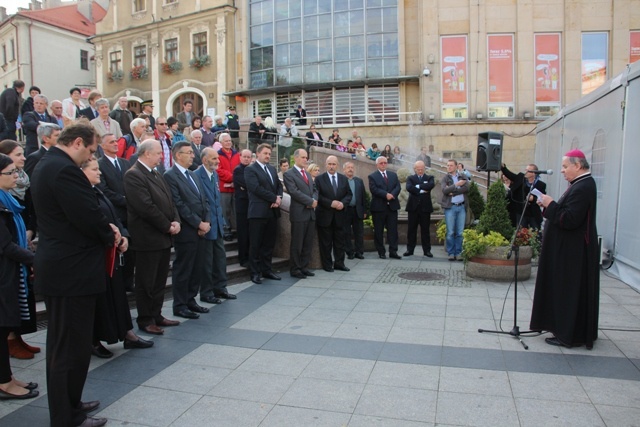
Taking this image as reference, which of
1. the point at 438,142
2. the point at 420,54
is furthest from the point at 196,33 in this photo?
the point at 438,142

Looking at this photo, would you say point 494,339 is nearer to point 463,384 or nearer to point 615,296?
point 463,384

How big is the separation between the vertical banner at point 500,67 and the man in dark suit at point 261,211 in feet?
65.8

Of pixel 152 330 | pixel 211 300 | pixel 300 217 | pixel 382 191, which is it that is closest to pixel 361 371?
pixel 152 330

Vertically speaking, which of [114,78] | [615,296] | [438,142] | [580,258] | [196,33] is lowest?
[615,296]

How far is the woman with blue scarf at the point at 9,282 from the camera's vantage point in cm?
391

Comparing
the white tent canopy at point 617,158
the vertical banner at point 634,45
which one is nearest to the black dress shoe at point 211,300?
the white tent canopy at point 617,158

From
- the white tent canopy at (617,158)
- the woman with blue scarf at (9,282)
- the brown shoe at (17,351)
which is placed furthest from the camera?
the white tent canopy at (617,158)

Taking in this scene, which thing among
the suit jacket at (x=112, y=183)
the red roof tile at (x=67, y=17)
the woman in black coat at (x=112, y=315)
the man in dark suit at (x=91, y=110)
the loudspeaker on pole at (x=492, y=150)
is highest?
the red roof tile at (x=67, y=17)

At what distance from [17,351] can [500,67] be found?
25.2 metres

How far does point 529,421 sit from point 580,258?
2.29 metres

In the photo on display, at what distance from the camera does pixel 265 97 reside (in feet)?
99.5

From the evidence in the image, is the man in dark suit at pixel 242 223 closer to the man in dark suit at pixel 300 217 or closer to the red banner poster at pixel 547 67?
the man in dark suit at pixel 300 217

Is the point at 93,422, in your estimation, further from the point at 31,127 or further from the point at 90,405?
the point at 31,127

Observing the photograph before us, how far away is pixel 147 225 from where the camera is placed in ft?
18.5
